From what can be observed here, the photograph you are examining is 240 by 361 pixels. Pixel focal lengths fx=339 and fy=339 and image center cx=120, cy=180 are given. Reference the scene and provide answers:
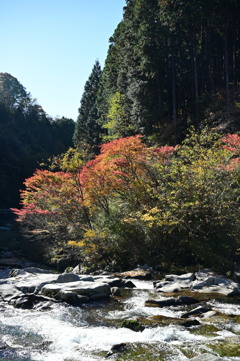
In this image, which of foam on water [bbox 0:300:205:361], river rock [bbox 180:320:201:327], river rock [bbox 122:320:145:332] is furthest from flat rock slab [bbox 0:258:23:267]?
river rock [bbox 180:320:201:327]

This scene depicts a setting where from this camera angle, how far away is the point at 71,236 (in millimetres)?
17469

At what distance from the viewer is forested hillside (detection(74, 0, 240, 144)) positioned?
25.2m

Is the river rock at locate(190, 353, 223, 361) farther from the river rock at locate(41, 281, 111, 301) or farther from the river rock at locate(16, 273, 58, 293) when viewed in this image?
the river rock at locate(16, 273, 58, 293)

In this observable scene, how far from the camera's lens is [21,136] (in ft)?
218

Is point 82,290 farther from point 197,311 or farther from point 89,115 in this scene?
point 89,115

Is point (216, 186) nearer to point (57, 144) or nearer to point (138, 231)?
point (138, 231)

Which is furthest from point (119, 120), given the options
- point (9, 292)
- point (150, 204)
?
point (9, 292)

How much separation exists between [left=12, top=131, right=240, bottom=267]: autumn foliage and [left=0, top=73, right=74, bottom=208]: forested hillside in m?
36.4

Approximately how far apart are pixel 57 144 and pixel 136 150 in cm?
5734

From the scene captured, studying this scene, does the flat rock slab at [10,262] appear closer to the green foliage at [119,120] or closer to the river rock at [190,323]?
the river rock at [190,323]

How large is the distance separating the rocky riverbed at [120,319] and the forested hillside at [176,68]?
14.7 meters

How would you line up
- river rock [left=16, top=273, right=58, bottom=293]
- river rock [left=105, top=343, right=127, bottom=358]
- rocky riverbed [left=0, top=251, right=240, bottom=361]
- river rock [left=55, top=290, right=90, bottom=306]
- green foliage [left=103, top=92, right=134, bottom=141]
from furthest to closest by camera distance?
green foliage [left=103, top=92, right=134, bottom=141]
river rock [left=16, top=273, right=58, bottom=293]
river rock [left=55, top=290, right=90, bottom=306]
rocky riverbed [left=0, top=251, right=240, bottom=361]
river rock [left=105, top=343, right=127, bottom=358]

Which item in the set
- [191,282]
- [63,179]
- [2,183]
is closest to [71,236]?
[63,179]

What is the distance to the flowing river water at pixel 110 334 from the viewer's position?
20.2 ft
